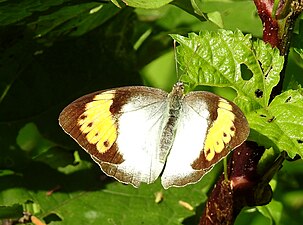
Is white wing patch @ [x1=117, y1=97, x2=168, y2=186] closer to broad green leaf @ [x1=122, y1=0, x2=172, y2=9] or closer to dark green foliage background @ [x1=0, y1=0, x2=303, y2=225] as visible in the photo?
broad green leaf @ [x1=122, y1=0, x2=172, y2=9]

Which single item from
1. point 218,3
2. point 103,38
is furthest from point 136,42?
point 218,3

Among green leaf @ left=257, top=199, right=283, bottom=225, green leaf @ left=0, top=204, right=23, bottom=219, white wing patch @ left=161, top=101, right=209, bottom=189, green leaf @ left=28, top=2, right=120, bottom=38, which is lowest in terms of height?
green leaf @ left=257, top=199, right=283, bottom=225

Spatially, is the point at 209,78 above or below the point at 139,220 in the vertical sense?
above

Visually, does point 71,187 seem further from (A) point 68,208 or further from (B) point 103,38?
(B) point 103,38

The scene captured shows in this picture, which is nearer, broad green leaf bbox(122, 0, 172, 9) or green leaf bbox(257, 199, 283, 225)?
broad green leaf bbox(122, 0, 172, 9)

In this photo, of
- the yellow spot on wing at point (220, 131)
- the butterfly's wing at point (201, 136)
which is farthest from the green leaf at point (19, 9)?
the yellow spot on wing at point (220, 131)

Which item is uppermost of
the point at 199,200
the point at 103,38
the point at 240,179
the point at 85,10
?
the point at 85,10

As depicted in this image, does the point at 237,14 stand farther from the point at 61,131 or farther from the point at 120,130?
the point at 120,130

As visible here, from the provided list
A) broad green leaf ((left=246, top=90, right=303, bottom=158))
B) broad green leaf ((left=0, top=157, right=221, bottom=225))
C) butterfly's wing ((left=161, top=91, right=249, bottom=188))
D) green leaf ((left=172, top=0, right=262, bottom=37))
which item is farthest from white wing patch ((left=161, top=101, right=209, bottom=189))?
green leaf ((left=172, top=0, right=262, bottom=37))
